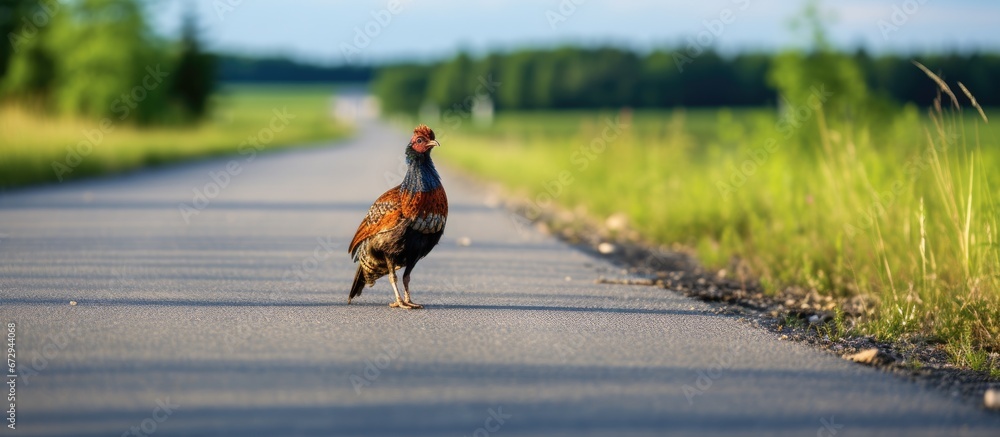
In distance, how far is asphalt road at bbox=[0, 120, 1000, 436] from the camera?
12.9 ft

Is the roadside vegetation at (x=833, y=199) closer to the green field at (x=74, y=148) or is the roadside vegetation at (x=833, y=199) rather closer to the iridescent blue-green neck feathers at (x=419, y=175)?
the iridescent blue-green neck feathers at (x=419, y=175)

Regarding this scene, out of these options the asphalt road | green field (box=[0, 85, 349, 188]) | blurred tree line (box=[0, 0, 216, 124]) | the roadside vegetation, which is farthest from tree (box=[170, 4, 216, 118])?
the asphalt road

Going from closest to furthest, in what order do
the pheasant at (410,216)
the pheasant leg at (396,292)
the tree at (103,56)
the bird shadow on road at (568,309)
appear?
the pheasant at (410,216), the pheasant leg at (396,292), the bird shadow on road at (568,309), the tree at (103,56)

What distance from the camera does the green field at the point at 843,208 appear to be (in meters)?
6.17

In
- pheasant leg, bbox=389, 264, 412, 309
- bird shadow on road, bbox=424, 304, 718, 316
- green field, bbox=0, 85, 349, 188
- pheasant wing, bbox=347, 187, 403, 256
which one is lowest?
bird shadow on road, bbox=424, 304, 718, 316

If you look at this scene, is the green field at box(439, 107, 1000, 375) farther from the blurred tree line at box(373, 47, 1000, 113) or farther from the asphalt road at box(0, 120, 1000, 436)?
the blurred tree line at box(373, 47, 1000, 113)

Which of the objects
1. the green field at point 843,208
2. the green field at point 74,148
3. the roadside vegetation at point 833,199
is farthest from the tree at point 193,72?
the green field at point 843,208

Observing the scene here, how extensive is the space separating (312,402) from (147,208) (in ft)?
34.4

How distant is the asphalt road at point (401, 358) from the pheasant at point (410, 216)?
1.28 feet

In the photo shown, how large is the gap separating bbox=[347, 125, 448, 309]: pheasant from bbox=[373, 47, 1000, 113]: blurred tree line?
18685 millimetres

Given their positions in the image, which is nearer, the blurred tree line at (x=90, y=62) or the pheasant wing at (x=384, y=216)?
the pheasant wing at (x=384, y=216)

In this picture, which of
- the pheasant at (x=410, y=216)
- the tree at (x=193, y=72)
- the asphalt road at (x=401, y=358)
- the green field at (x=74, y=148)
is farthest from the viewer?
the tree at (x=193, y=72)

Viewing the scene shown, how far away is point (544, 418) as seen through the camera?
3955mm

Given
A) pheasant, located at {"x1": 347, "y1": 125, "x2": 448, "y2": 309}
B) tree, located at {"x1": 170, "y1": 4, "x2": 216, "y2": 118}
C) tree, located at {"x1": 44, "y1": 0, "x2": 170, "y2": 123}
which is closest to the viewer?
pheasant, located at {"x1": 347, "y1": 125, "x2": 448, "y2": 309}
